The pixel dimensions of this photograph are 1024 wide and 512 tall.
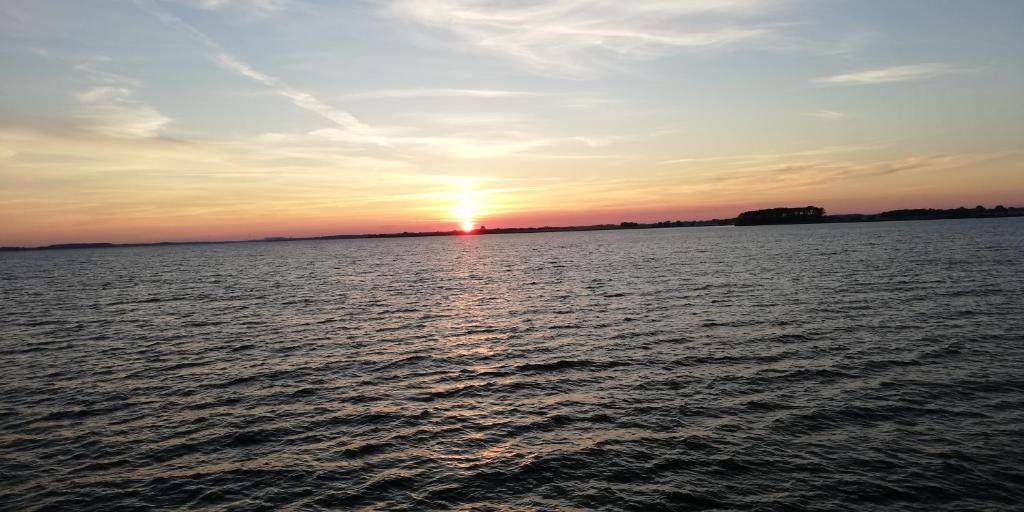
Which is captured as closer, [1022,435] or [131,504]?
[131,504]

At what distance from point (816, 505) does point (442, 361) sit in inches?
944

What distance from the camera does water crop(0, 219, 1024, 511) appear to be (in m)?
17.9

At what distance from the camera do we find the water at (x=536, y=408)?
703 inches

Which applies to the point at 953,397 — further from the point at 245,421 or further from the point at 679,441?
the point at 245,421

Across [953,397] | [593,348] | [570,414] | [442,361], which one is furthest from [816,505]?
[442,361]

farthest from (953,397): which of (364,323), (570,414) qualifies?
(364,323)

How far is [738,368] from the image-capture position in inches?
1220

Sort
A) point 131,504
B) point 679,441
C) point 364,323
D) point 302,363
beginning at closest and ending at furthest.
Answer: point 131,504 → point 679,441 → point 302,363 → point 364,323

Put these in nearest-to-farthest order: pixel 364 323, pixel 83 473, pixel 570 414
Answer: pixel 83 473
pixel 570 414
pixel 364 323

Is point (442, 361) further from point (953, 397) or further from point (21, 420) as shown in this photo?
point (953, 397)

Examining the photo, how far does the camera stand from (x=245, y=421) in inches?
976

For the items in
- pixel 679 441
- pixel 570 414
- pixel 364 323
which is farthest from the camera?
pixel 364 323

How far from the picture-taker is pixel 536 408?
84.4ft

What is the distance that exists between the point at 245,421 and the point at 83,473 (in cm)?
612
